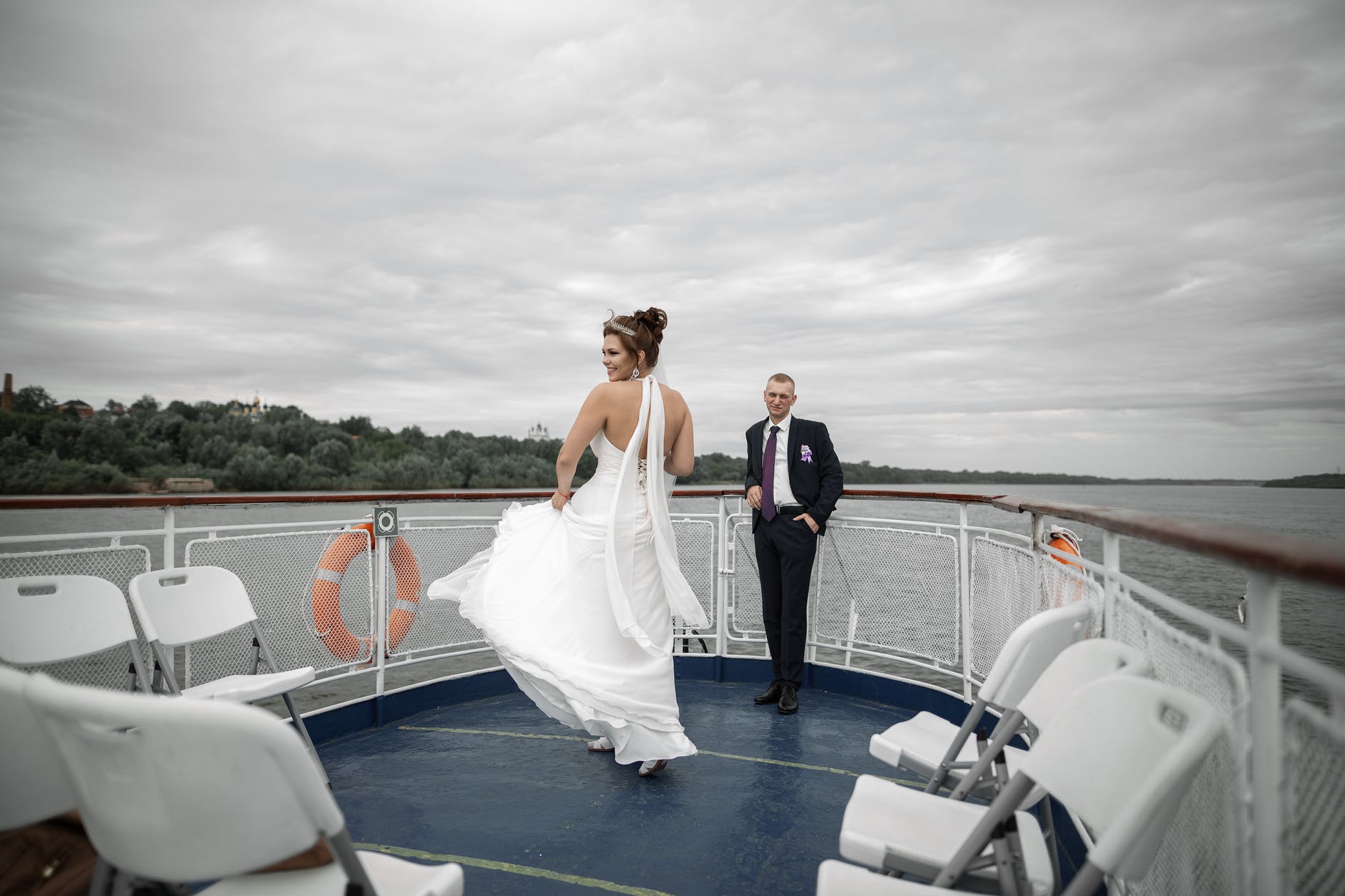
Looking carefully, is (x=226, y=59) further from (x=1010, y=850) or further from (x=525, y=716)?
(x=1010, y=850)

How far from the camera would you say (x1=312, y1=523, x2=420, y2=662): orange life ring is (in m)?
3.84

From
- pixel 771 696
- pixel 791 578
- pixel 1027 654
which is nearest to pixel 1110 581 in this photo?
pixel 1027 654

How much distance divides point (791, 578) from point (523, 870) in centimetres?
230

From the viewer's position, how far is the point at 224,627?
2783mm

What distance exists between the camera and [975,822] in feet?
5.51

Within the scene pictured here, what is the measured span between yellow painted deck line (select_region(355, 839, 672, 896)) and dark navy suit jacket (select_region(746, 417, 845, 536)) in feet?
7.74

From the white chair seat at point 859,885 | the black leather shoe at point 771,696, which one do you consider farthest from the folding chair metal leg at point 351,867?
the black leather shoe at point 771,696

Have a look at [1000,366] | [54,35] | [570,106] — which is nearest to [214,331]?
[570,106]

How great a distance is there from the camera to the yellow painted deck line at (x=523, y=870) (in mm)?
2209

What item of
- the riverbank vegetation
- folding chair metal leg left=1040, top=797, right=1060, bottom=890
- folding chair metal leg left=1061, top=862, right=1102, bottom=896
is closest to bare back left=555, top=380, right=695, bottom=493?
folding chair metal leg left=1040, top=797, right=1060, bottom=890

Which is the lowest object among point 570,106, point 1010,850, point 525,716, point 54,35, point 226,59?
point 525,716

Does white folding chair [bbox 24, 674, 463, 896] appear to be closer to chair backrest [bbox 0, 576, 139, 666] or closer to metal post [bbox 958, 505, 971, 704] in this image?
chair backrest [bbox 0, 576, 139, 666]

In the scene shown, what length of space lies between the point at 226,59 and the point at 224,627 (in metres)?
11.0

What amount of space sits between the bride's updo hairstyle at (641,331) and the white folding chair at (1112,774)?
7.55 ft
